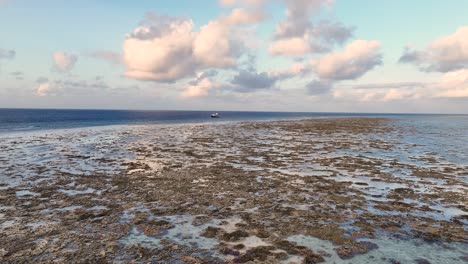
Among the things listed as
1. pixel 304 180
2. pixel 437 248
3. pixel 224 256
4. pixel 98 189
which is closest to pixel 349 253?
pixel 437 248

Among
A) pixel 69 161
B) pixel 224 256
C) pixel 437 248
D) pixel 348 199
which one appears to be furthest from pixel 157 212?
pixel 69 161

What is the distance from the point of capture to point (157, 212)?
12.1 m

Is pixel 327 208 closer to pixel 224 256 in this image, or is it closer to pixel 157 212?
pixel 224 256

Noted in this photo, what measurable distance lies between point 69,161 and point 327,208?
2129cm

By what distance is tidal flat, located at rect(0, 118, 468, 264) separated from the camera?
866 centimetres

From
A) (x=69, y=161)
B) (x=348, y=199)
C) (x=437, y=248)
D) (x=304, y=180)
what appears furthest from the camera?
(x=69, y=161)

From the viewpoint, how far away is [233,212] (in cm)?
1211

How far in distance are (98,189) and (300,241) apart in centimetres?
1131

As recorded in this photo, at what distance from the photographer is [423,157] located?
2661cm

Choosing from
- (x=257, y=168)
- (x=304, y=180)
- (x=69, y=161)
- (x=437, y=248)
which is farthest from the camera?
(x=69, y=161)

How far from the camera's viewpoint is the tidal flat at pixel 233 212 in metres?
8.66

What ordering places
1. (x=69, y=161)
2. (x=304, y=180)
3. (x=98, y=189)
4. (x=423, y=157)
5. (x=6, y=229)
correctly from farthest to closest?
1. (x=423, y=157)
2. (x=69, y=161)
3. (x=304, y=180)
4. (x=98, y=189)
5. (x=6, y=229)

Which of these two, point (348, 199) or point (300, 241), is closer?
point (300, 241)

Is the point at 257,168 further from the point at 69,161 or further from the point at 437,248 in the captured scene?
the point at 69,161
